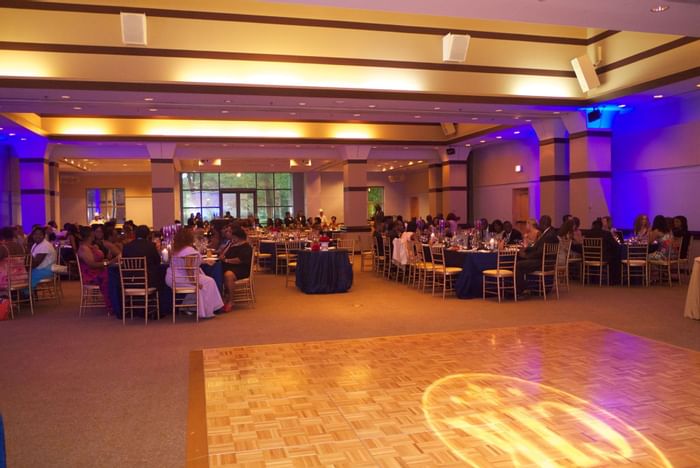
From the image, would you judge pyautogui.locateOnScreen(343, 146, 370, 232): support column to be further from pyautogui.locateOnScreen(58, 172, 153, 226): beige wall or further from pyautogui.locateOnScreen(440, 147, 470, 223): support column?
pyautogui.locateOnScreen(58, 172, 153, 226): beige wall

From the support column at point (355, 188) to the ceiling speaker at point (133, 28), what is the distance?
8.71 meters

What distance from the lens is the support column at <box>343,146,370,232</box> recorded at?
59.0 feet

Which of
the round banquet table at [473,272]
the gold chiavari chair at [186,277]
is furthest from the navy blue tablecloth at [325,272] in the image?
the gold chiavari chair at [186,277]

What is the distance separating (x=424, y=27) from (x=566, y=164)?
517 cm

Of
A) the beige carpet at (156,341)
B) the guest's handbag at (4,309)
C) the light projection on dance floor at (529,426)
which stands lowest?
the light projection on dance floor at (529,426)

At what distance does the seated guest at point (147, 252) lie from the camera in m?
7.91

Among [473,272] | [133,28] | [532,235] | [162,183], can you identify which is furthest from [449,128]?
[133,28]

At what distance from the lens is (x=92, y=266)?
8.67 meters

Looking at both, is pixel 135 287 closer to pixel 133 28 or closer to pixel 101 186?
pixel 133 28

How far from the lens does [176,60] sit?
1033cm

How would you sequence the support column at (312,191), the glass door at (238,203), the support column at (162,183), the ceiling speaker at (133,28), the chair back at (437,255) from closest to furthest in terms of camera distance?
1. the ceiling speaker at (133,28)
2. the chair back at (437,255)
3. the support column at (162,183)
4. the support column at (312,191)
5. the glass door at (238,203)

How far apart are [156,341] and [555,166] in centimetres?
1051

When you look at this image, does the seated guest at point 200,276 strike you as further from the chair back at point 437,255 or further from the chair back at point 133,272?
the chair back at point 437,255

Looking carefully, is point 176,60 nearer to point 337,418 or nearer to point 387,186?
point 337,418
